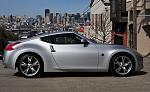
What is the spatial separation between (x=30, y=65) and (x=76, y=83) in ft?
5.78

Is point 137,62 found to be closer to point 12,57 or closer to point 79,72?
point 79,72

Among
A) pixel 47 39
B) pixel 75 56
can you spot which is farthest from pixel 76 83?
pixel 47 39

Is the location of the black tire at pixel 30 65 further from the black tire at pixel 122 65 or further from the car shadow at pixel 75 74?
the black tire at pixel 122 65

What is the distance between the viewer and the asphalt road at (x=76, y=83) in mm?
9352

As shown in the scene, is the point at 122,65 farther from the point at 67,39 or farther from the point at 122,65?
the point at 67,39

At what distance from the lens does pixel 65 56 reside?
1153cm

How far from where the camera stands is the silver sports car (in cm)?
1148

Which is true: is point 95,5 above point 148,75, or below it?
above

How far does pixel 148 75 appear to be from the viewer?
39.1ft

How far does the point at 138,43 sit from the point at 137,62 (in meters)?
16.3

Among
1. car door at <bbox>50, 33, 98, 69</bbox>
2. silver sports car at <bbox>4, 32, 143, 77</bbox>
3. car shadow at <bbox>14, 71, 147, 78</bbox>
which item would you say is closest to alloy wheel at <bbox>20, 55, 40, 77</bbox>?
silver sports car at <bbox>4, 32, 143, 77</bbox>

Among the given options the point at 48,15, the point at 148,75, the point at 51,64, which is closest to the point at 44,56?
the point at 51,64

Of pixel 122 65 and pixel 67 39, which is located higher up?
pixel 67 39

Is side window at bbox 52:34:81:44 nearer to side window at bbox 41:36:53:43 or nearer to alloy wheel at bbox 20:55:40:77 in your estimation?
side window at bbox 41:36:53:43
